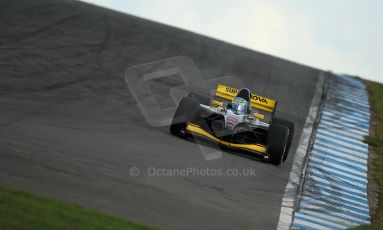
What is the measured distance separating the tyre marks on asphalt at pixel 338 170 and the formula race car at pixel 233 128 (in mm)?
1015

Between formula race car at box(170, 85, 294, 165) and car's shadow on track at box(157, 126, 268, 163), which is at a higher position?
formula race car at box(170, 85, 294, 165)

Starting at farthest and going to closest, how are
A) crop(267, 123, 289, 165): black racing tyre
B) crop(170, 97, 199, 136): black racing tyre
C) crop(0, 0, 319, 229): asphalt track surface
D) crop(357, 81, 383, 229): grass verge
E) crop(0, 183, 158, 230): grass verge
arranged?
crop(170, 97, 199, 136): black racing tyre → crop(267, 123, 289, 165): black racing tyre → crop(357, 81, 383, 229): grass verge → crop(0, 0, 319, 229): asphalt track surface → crop(0, 183, 158, 230): grass verge

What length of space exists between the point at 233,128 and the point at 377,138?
7.59 m

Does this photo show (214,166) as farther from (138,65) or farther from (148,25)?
(148,25)

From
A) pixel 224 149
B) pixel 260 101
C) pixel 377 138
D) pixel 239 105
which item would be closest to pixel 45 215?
pixel 224 149

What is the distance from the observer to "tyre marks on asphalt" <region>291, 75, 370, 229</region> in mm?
11500

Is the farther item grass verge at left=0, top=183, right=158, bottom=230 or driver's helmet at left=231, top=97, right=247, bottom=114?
driver's helmet at left=231, top=97, right=247, bottom=114

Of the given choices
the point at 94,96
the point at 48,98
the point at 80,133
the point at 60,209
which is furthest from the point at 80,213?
the point at 94,96

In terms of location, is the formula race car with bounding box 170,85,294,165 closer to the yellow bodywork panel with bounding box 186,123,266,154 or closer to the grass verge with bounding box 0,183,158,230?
the yellow bodywork panel with bounding box 186,123,266,154

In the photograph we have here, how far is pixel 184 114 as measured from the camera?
13820 millimetres

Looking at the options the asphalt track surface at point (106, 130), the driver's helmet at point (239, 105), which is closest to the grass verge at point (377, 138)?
the asphalt track surface at point (106, 130)

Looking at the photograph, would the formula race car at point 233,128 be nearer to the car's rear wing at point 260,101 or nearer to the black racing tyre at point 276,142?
the black racing tyre at point 276,142

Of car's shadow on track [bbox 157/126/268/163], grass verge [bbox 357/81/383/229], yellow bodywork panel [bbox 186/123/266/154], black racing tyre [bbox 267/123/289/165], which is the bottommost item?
grass verge [bbox 357/81/383/229]

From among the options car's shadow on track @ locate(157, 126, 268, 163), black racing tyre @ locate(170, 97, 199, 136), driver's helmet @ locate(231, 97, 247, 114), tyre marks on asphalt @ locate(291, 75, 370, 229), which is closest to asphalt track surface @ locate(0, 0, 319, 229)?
car's shadow on track @ locate(157, 126, 268, 163)
